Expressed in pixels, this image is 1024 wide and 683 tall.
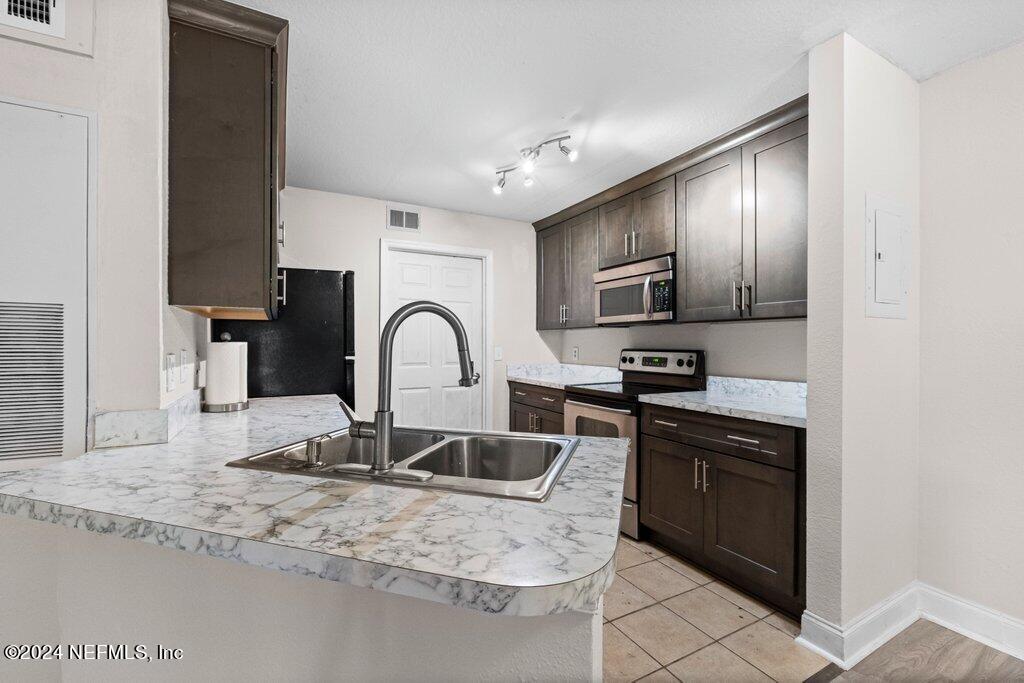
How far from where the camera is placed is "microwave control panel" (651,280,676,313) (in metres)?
2.85

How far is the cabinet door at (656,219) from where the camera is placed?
2883 millimetres

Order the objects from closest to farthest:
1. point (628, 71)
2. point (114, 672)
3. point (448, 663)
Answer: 1. point (448, 663)
2. point (114, 672)
3. point (628, 71)

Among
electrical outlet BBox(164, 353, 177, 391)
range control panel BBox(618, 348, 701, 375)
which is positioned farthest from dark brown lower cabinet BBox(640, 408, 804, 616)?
electrical outlet BBox(164, 353, 177, 391)

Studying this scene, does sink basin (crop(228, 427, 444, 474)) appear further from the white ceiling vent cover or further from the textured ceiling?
the textured ceiling

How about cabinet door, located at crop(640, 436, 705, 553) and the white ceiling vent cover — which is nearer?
the white ceiling vent cover

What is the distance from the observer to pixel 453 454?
1403mm

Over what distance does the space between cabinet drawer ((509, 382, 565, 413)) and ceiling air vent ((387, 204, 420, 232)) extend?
1614 mm

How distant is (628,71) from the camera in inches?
77.4

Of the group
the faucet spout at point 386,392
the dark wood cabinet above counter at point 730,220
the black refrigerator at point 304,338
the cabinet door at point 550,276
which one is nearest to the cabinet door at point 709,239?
the dark wood cabinet above counter at point 730,220

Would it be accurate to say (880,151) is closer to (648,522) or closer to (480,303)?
(648,522)

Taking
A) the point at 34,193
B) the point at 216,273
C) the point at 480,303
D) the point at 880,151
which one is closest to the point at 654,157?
the point at 880,151

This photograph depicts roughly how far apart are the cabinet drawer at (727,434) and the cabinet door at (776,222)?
575 mm

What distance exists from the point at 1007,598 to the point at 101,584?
301 cm

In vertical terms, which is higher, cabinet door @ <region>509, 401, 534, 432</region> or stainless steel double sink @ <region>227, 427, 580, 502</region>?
stainless steel double sink @ <region>227, 427, 580, 502</region>
